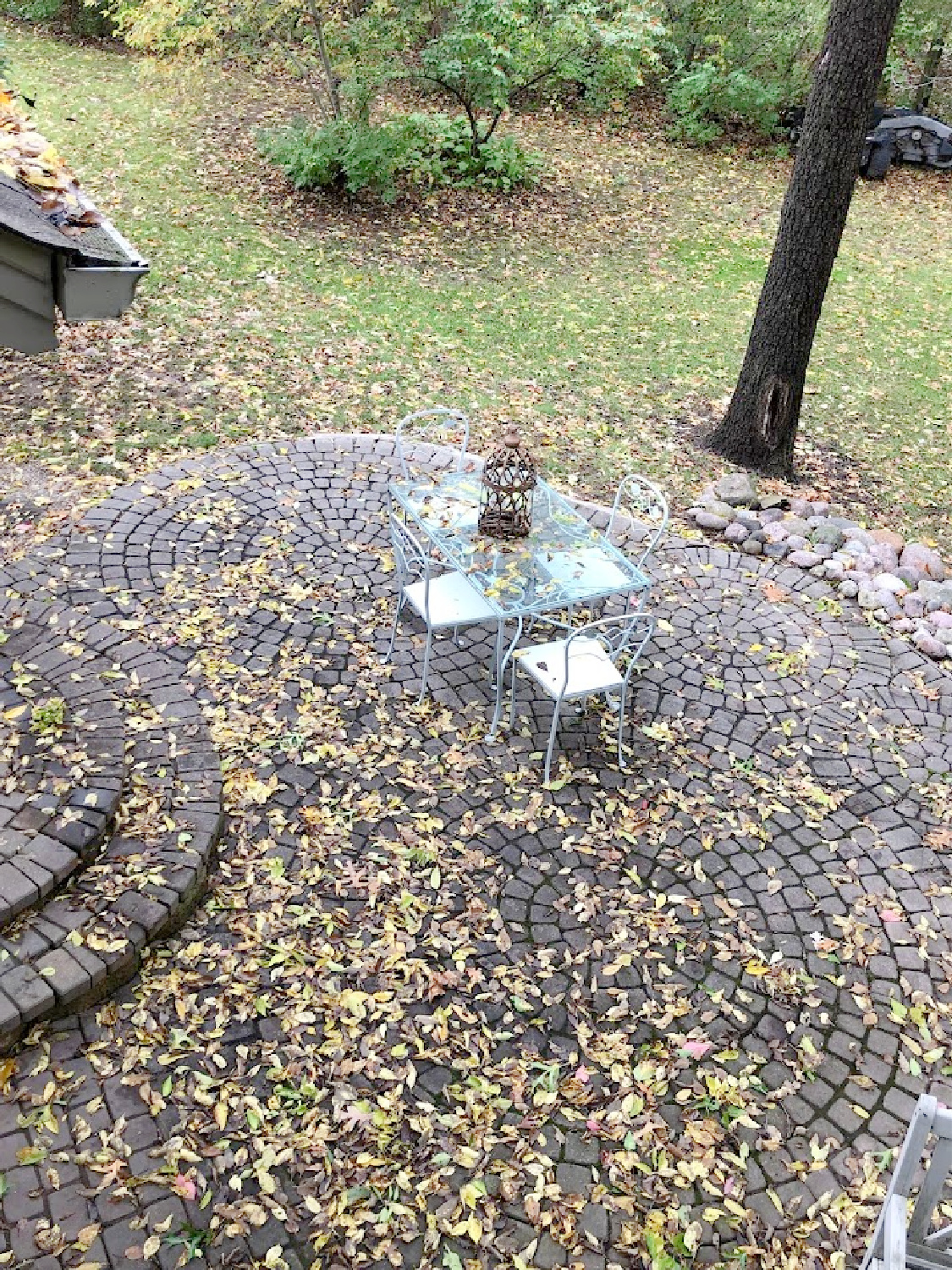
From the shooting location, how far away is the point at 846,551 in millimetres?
7273

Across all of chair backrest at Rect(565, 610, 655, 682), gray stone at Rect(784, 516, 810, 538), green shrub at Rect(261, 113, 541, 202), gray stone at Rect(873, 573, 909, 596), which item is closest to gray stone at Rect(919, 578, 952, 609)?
gray stone at Rect(873, 573, 909, 596)

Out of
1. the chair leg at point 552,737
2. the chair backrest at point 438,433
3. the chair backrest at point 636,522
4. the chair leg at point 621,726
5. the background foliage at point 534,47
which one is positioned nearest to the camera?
the chair leg at point 552,737

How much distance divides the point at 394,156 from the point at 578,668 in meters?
9.02

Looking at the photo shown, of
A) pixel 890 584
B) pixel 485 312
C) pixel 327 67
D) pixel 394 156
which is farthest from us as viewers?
pixel 394 156

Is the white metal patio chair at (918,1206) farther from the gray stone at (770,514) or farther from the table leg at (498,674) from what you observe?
the gray stone at (770,514)

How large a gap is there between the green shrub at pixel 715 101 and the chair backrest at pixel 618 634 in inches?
476

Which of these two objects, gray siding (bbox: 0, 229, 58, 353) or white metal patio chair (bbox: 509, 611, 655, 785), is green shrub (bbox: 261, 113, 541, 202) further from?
gray siding (bbox: 0, 229, 58, 353)

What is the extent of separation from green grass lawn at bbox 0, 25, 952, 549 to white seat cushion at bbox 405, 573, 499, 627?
2.50 metres

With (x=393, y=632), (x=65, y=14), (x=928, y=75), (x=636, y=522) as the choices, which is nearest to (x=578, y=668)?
(x=393, y=632)

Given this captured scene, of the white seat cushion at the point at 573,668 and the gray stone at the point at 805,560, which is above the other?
the white seat cushion at the point at 573,668

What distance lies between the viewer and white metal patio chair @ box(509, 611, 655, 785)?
5164mm

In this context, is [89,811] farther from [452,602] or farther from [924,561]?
[924,561]

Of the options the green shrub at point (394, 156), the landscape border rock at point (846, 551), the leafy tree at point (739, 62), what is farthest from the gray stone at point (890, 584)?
the leafy tree at point (739, 62)

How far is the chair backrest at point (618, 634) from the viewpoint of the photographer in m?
5.00
